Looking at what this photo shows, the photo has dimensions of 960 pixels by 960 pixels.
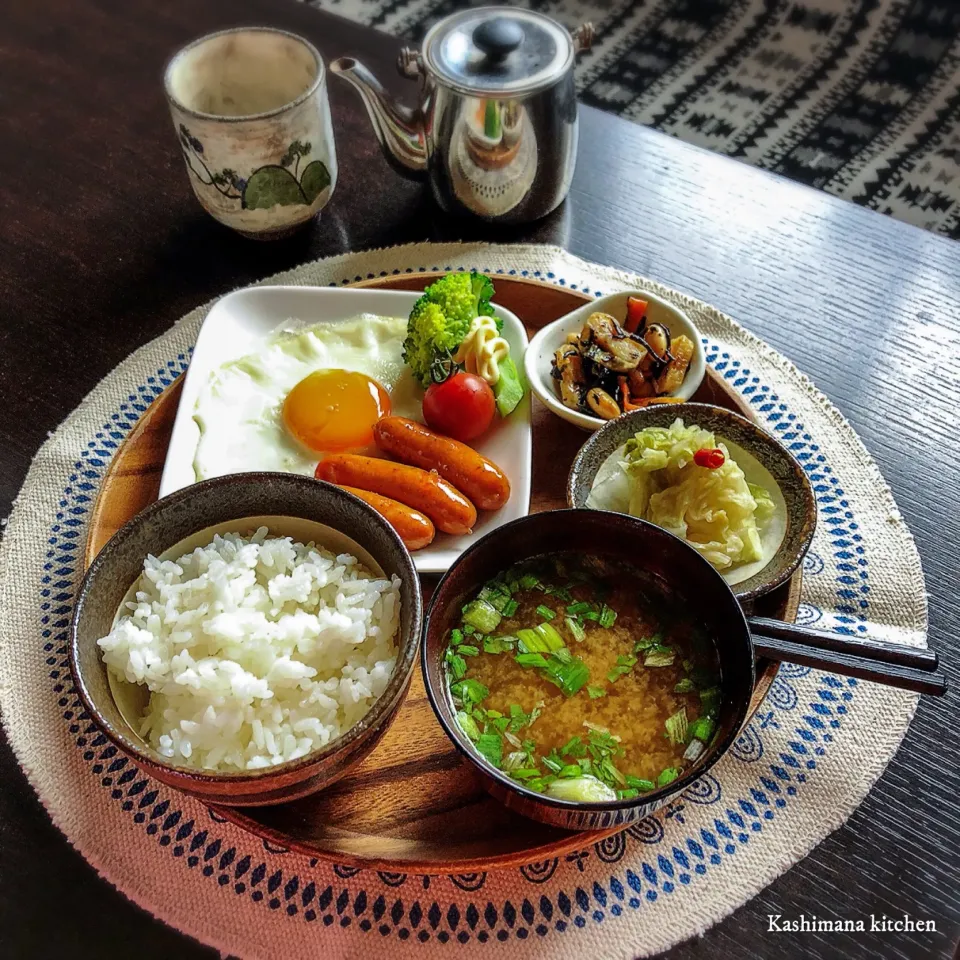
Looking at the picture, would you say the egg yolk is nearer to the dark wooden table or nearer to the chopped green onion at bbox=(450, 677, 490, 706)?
the dark wooden table

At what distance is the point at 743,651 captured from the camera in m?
1.38

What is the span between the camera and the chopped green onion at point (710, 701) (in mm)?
1447

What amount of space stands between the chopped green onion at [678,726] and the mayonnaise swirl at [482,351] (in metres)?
0.89

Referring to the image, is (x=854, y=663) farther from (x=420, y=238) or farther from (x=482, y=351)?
(x=420, y=238)

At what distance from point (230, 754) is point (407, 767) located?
311mm

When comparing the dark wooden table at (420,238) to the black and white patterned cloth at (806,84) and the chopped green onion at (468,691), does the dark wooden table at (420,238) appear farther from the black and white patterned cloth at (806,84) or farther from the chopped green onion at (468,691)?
the black and white patterned cloth at (806,84)

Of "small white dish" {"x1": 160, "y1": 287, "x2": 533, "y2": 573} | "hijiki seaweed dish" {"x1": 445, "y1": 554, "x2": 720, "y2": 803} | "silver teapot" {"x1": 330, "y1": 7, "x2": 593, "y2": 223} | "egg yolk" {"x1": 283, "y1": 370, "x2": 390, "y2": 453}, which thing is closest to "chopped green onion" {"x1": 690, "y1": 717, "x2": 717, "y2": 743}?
"hijiki seaweed dish" {"x1": 445, "y1": 554, "x2": 720, "y2": 803}

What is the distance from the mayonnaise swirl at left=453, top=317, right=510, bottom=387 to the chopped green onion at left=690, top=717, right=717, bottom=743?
917 millimetres

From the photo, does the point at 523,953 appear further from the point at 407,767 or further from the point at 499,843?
the point at 407,767

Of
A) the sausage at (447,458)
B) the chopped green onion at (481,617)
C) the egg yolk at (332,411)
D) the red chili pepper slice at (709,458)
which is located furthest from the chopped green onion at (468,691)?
the egg yolk at (332,411)

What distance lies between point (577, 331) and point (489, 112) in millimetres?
620

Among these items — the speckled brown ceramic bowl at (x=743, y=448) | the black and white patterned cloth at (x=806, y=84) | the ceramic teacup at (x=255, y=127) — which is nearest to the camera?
the speckled brown ceramic bowl at (x=743, y=448)

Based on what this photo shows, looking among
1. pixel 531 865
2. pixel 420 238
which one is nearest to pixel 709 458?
pixel 531 865

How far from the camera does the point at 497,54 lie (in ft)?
7.23
